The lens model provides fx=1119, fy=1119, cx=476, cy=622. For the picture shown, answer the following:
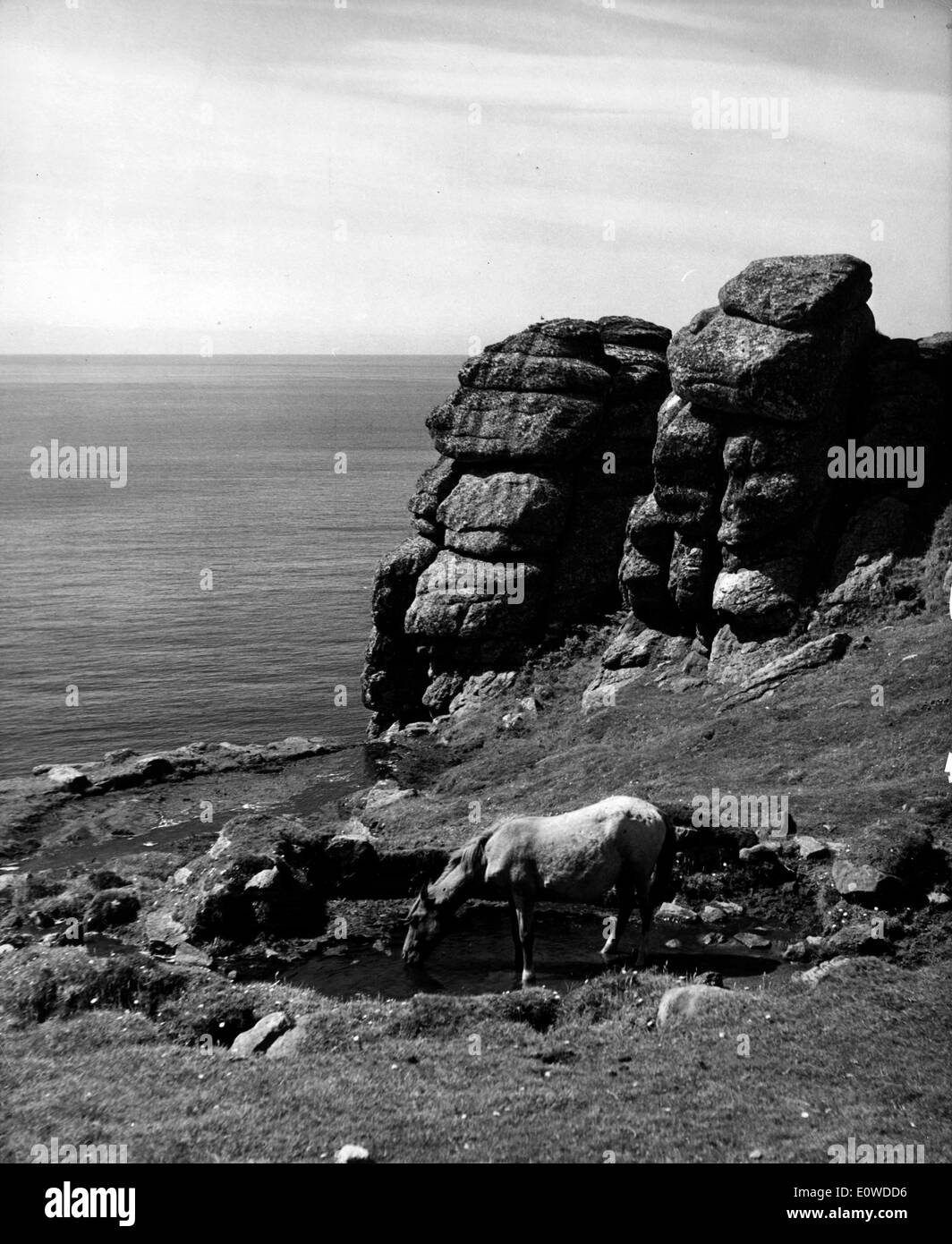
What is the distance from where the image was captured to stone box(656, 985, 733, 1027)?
2086cm

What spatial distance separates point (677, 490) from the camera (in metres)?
55.0

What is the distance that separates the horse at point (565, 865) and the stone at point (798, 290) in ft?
106

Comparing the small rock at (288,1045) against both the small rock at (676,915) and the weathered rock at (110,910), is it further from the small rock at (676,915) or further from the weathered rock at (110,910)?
the weathered rock at (110,910)

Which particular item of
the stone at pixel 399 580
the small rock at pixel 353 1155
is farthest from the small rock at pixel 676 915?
the stone at pixel 399 580

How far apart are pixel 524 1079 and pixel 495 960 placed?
333 inches

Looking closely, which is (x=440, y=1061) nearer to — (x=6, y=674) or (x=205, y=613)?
(x=6, y=674)

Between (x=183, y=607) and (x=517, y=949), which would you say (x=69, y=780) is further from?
(x=183, y=607)

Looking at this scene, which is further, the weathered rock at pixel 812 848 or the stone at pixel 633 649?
the stone at pixel 633 649

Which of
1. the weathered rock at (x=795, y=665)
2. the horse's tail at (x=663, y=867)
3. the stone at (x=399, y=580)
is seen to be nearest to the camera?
the horse's tail at (x=663, y=867)

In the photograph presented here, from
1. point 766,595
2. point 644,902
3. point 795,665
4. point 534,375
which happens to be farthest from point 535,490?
point 644,902

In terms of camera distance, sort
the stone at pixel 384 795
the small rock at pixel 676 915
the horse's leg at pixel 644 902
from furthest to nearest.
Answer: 1. the stone at pixel 384 795
2. the small rock at pixel 676 915
3. the horse's leg at pixel 644 902

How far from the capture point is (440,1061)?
19.6 meters

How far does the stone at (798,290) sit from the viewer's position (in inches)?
1983

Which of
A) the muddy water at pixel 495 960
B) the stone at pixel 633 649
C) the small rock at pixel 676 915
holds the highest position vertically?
the stone at pixel 633 649
